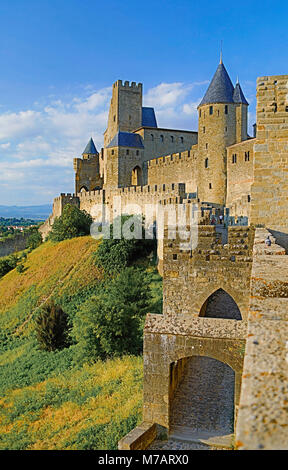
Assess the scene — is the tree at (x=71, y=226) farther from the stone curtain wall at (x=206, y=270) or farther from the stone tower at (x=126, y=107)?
the stone curtain wall at (x=206, y=270)

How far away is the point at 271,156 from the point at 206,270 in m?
2.62

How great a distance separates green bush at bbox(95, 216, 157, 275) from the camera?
23672 mm

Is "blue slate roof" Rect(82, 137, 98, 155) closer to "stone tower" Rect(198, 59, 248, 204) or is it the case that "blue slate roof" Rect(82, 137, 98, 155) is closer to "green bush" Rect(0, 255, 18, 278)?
"green bush" Rect(0, 255, 18, 278)

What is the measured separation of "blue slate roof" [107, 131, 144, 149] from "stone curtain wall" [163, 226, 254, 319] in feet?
98.9

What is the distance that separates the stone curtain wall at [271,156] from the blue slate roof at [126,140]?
29498 mm

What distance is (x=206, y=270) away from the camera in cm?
Answer: 760

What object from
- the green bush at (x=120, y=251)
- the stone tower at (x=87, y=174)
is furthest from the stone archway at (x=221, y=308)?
the stone tower at (x=87, y=174)

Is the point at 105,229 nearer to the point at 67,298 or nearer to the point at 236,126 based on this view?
the point at 67,298

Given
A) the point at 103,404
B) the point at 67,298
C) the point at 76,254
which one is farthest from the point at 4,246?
the point at 103,404

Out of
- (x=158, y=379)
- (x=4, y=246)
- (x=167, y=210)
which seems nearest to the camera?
(x=158, y=379)

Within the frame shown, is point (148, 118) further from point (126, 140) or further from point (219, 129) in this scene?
point (219, 129)

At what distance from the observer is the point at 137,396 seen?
25.1 feet

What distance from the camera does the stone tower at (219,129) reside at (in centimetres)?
2847

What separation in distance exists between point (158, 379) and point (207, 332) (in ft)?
3.28
